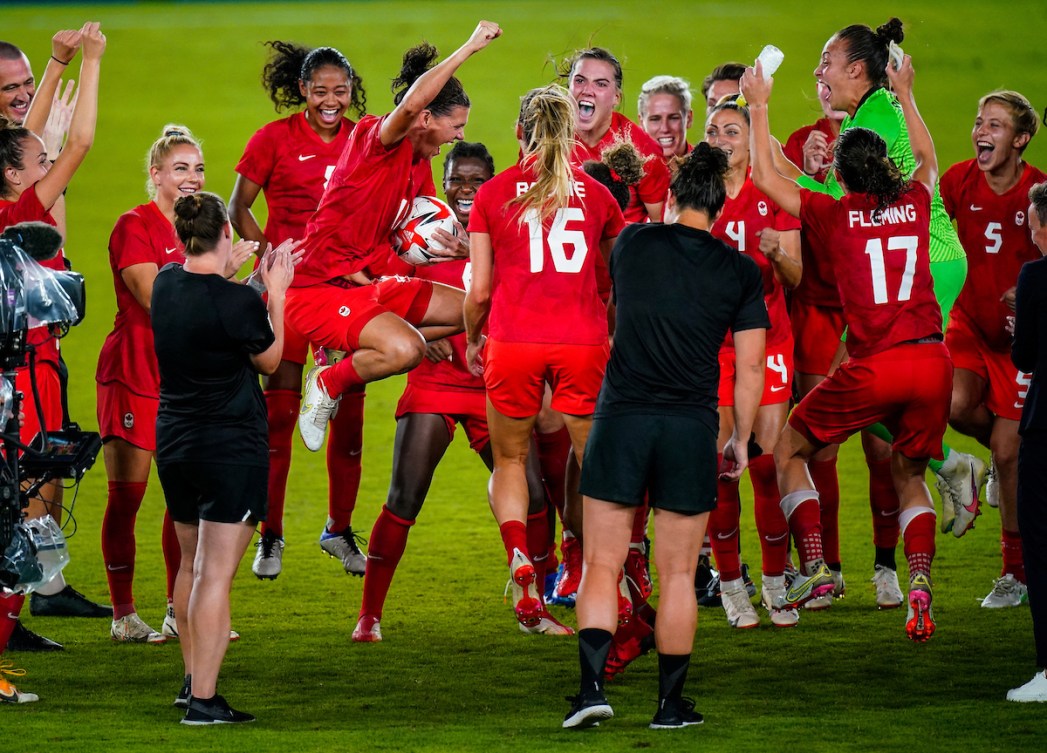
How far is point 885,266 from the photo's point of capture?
690 centimetres

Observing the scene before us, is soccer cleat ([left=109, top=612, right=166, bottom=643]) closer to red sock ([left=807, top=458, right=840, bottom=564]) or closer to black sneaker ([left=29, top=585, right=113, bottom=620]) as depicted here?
black sneaker ([left=29, top=585, right=113, bottom=620])

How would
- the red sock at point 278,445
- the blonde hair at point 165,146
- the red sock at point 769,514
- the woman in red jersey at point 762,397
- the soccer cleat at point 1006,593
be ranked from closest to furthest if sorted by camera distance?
the blonde hair at point 165,146 → the woman in red jersey at point 762,397 → the red sock at point 769,514 → the soccer cleat at point 1006,593 → the red sock at point 278,445

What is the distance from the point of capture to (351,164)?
7344mm

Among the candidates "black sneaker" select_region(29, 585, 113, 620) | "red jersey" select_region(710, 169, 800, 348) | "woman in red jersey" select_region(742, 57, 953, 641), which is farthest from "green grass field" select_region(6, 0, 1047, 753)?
"red jersey" select_region(710, 169, 800, 348)

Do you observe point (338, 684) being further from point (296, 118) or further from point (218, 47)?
point (218, 47)

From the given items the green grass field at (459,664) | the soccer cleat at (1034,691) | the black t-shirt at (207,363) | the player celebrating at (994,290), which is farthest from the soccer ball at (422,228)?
the soccer cleat at (1034,691)

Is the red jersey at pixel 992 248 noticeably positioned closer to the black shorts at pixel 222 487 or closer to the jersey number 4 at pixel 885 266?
the jersey number 4 at pixel 885 266

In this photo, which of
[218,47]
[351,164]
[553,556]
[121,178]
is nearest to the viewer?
[351,164]

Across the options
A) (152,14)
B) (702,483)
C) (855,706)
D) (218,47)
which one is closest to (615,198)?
(702,483)

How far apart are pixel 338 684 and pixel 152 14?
28.7m

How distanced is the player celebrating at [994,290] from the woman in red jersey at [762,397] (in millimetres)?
1126

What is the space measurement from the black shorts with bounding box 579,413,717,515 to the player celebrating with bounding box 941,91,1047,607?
9.54 ft

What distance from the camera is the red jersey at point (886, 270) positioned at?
6.89m

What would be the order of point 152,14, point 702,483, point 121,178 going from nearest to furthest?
point 702,483 → point 121,178 → point 152,14
